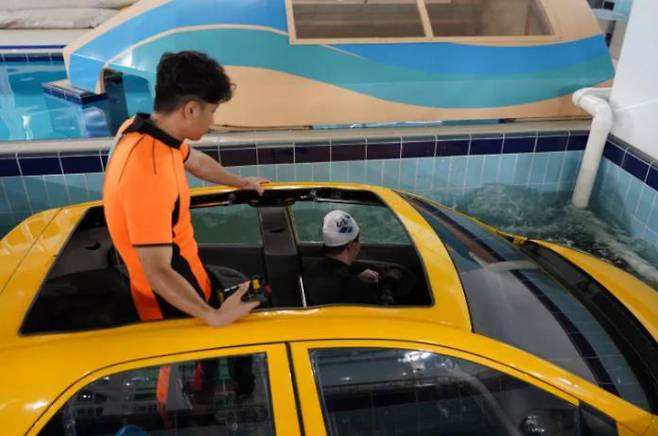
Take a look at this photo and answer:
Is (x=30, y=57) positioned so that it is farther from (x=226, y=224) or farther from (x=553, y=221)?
(x=553, y=221)

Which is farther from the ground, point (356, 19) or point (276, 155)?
point (356, 19)

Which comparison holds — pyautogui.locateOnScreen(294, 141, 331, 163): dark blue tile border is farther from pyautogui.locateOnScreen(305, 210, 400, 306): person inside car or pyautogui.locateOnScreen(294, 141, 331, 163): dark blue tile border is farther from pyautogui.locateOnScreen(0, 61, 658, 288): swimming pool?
pyautogui.locateOnScreen(305, 210, 400, 306): person inside car

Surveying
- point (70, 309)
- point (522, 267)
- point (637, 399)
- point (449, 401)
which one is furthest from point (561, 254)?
point (70, 309)

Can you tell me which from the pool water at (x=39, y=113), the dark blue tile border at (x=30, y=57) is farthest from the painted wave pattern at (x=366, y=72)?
the dark blue tile border at (x=30, y=57)

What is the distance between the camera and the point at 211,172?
2.63m

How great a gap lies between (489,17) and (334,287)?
430 centimetres

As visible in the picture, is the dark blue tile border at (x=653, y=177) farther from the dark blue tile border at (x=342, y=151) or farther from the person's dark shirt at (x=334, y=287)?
the person's dark shirt at (x=334, y=287)

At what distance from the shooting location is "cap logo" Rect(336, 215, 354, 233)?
8.23 ft

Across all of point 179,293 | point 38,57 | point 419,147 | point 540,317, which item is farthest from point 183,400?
point 38,57

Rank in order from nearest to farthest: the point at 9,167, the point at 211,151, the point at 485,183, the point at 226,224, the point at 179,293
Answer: the point at 179,293 < the point at 226,224 < the point at 9,167 < the point at 211,151 < the point at 485,183

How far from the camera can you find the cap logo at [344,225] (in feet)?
8.23

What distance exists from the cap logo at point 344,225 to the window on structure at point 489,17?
3.56 meters

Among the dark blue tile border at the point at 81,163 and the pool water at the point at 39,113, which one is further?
the pool water at the point at 39,113

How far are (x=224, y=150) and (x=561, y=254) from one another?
275 centimetres
